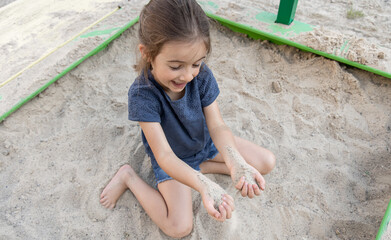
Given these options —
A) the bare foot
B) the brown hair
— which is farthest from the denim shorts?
the brown hair

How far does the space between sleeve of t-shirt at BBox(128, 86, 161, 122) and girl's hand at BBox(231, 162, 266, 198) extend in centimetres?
40

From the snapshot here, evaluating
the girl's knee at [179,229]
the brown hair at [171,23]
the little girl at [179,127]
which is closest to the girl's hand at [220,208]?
the little girl at [179,127]

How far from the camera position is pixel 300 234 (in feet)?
4.64

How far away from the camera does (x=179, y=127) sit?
4.64 feet

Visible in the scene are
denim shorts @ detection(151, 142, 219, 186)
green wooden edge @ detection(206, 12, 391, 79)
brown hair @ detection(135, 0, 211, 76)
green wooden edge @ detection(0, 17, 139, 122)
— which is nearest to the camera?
brown hair @ detection(135, 0, 211, 76)

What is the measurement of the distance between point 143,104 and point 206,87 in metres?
0.31

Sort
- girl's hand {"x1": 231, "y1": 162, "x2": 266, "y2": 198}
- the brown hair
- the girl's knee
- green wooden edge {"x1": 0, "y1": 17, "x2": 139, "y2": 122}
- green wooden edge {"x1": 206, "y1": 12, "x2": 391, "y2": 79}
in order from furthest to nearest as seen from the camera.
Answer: green wooden edge {"x1": 206, "y1": 12, "x2": 391, "y2": 79} < green wooden edge {"x1": 0, "y1": 17, "x2": 139, "y2": 122} < the girl's knee < girl's hand {"x1": 231, "y1": 162, "x2": 266, "y2": 198} < the brown hair

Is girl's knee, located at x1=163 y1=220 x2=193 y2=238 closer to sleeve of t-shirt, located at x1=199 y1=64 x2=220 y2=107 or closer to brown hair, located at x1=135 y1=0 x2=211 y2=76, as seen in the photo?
sleeve of t-shirt, located at x1=199 y1=64 x2=220 y2=107

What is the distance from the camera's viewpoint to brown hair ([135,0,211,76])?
42.5 inches

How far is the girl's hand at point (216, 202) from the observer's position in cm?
111

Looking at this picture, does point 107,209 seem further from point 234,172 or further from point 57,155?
point 234,172

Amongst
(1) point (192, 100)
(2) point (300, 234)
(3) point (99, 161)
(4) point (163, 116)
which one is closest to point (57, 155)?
(3) point (99, 161)

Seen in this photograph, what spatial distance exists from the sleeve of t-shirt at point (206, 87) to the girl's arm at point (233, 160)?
39 mm

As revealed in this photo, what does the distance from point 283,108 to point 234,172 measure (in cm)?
89
